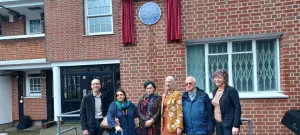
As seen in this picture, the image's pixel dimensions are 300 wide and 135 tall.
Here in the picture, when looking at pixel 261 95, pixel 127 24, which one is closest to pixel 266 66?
pixel 261 95

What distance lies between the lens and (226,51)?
214 inches

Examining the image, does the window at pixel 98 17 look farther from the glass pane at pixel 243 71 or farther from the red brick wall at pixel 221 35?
the glass pane at pixel 243 71

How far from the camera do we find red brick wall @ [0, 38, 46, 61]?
39.2 ft

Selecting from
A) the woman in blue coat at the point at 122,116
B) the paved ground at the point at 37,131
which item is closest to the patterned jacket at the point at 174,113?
the woman in blue coat at the point at 122,116

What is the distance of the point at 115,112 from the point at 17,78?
1094 cm

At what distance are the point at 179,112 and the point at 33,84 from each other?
37.2 feet

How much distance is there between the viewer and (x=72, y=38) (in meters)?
11.3

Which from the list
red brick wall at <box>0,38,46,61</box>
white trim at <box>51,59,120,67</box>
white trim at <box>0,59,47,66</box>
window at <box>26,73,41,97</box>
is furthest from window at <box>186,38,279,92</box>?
window at <box>26,73,41,97</box>

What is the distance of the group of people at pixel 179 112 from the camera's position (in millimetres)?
3646

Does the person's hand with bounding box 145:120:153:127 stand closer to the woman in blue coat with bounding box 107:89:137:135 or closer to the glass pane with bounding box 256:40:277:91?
the woman in blue coat with bounding box 107:89:137:135

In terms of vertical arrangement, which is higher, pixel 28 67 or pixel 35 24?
pixel 35 24

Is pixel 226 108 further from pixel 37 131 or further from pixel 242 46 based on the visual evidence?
pixel 37 131

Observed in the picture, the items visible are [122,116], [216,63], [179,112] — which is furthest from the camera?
[216,63]

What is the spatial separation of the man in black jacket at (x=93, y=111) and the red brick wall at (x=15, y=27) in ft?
33.5
